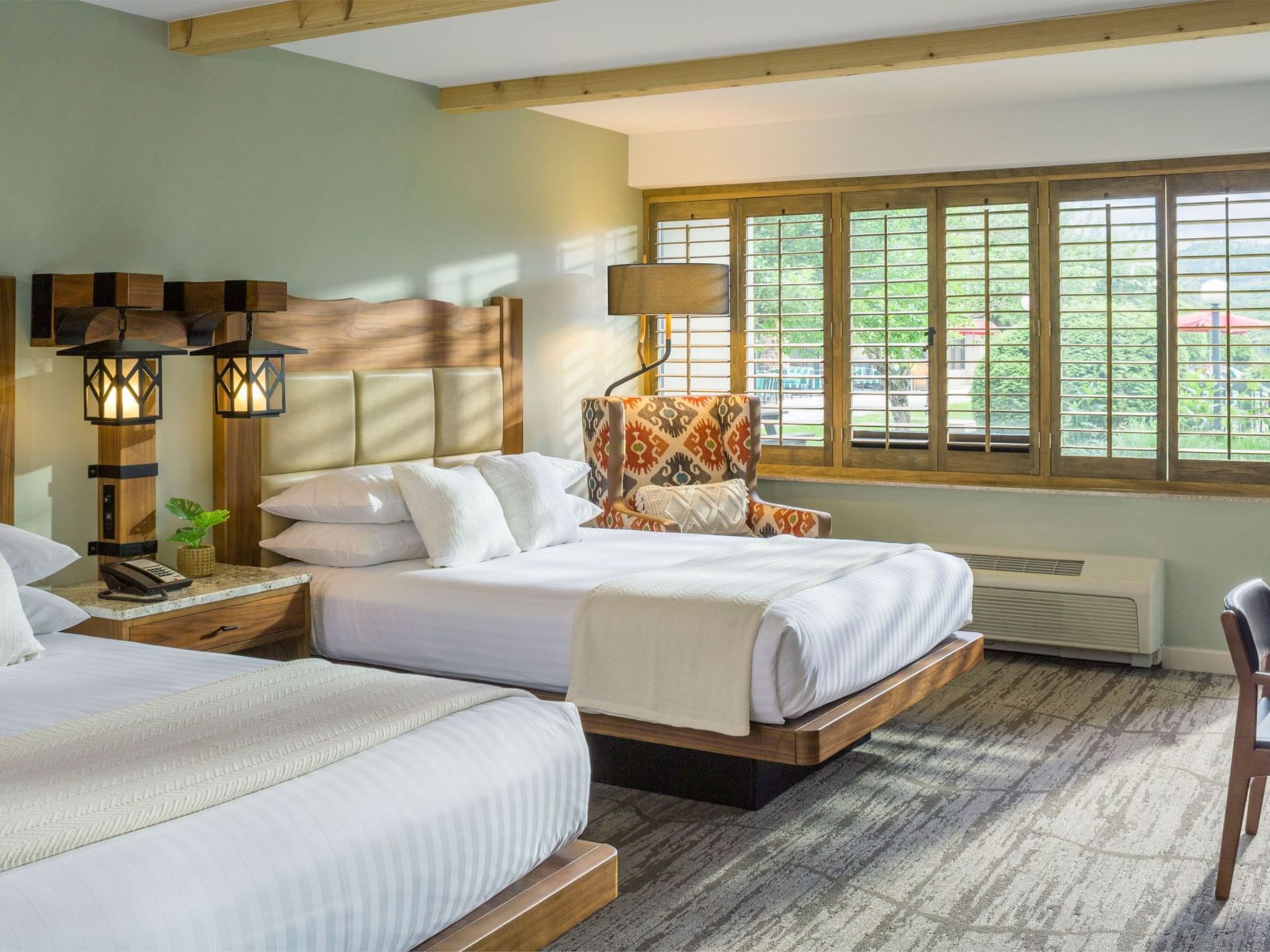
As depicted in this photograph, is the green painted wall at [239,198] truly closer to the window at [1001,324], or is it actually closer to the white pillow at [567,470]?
the white pillow at [567,470]

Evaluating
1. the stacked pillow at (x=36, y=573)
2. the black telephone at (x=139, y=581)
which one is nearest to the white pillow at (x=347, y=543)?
the black telephone at (x=139, y=581)

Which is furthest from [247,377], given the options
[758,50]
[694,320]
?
[694,320]

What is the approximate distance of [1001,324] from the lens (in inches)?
223

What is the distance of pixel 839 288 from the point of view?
5992 millimetres

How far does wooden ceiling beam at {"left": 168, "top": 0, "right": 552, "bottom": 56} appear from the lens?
128 inches

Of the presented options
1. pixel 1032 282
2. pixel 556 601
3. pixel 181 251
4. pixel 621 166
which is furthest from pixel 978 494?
pixel 181 251

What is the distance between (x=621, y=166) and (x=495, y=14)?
232 cm

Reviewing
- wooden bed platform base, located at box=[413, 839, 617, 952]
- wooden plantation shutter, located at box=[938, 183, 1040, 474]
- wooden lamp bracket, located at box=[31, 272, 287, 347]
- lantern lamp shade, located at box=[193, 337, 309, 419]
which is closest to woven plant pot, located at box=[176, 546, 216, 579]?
lantern lamp shade, located at box=[193, 337, 309, 419]

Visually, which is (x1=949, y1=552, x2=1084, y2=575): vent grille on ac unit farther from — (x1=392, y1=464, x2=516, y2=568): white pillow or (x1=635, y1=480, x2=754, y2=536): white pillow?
(x1=392, y1=464, x2=516, y2=568): white pillow

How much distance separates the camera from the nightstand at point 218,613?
3.28 metres

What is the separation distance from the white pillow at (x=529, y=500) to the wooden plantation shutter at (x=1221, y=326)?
2.76 metres

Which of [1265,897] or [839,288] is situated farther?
[839,288]

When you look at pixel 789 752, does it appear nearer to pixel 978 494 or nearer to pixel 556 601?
pixel 556 601

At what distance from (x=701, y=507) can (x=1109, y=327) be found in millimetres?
1951
